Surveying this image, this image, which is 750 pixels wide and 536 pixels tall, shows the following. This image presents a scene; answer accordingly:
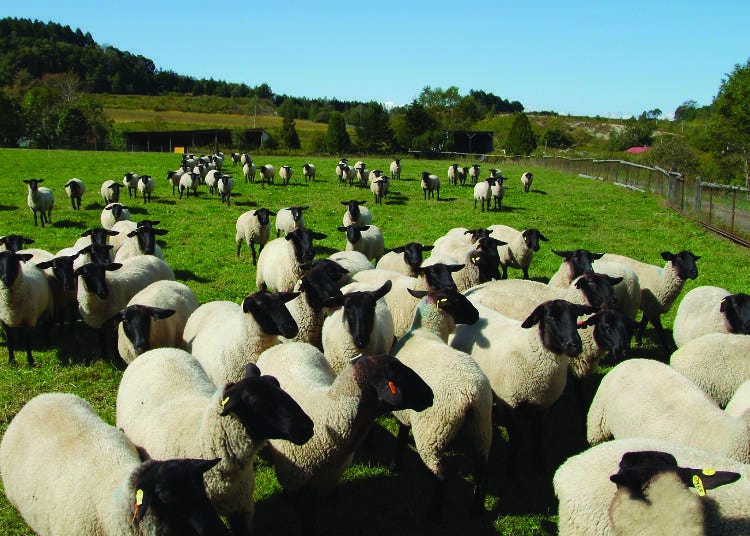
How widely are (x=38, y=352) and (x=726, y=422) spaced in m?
9.07

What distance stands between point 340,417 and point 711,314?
6193 mm

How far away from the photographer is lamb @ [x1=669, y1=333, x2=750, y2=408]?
619cm

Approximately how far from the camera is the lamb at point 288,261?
1066cm

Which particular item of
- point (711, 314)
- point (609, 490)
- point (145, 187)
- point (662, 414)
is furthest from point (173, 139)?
point (609, 490)

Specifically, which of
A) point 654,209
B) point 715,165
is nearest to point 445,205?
point 654,209

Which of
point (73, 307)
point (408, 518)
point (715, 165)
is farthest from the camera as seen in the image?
point (715, 165)

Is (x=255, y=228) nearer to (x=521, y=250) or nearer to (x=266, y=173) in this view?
(x=521, y=250)

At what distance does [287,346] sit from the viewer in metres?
5.96

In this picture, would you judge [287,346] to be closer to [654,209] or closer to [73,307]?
[73,307]

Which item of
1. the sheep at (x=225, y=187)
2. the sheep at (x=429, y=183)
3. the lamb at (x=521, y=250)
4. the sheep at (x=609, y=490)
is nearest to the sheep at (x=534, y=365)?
the sheep at (x=609, y=490)

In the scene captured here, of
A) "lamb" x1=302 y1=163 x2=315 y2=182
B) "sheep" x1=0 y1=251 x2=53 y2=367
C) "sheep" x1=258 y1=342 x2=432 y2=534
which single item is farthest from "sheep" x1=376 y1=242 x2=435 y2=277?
"lamb" x1=302 y1=163 x2=315 y2=182

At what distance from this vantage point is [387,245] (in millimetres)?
17422

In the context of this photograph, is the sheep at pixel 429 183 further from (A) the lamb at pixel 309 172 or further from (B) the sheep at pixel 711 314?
(B) the sheep at pixel 711 314

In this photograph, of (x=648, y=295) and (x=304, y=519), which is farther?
(x=648, y=295)
